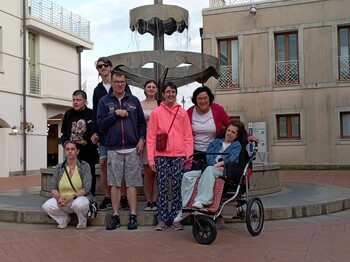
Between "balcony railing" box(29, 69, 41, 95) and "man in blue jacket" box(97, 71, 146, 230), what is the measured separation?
59.8ft

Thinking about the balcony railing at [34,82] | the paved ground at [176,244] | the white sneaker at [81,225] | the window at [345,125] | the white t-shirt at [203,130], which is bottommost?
the paved ground at [176,244]

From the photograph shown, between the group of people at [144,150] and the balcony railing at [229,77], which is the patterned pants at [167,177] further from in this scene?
the balcony railing at [229,77]

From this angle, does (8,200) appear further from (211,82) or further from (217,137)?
(211,82)

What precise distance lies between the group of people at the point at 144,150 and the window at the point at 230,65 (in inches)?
680

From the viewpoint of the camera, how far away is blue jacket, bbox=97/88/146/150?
6.90 m

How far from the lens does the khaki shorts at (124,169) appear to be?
6922mm

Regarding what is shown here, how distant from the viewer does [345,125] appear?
22.3 meters

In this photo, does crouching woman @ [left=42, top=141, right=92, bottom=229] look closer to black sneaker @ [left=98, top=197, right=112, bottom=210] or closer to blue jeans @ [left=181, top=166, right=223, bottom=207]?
black sneaker @ [left=98, top=197, right=112, bottom=210]

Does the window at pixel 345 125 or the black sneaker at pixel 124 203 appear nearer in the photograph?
the black sneaker at pixel 124 203

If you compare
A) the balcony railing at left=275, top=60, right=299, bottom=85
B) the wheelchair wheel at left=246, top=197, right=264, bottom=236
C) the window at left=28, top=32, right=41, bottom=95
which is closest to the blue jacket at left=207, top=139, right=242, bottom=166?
the wheelchair wheel at left=246, top=197, right=264, bottom=236

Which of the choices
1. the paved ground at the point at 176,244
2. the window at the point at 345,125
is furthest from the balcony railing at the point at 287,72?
the paved ground at the point at 176,244

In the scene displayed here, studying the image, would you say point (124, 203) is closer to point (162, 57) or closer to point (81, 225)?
point (81, 225)

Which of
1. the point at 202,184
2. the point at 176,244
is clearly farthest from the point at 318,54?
the point at 176,244

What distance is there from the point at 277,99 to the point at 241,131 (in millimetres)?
16991
